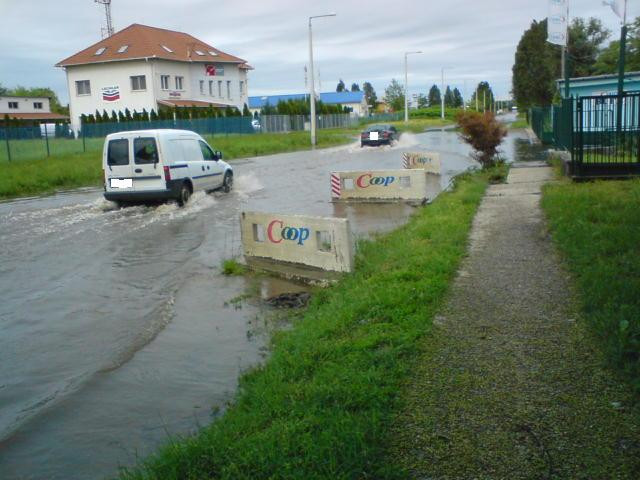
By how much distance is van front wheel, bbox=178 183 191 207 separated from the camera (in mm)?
17594

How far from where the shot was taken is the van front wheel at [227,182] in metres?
20.9

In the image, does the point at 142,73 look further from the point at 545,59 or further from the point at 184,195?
the point at 184,195

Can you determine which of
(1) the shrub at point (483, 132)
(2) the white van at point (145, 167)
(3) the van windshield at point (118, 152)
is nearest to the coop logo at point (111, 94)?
(1) the shrub at point (483, 132)

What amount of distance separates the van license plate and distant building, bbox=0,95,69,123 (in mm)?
66994

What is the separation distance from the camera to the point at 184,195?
17.8 meters

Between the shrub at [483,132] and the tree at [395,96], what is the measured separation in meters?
131

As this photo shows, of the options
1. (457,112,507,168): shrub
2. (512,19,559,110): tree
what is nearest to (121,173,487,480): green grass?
(457,112,507,168): shrub

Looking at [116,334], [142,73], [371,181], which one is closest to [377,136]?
[142,73]

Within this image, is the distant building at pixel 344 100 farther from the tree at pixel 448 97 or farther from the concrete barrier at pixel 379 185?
the concrete barrier at pixel 379 185

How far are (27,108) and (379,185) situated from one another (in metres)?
79.8

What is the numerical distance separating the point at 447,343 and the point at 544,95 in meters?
60.5

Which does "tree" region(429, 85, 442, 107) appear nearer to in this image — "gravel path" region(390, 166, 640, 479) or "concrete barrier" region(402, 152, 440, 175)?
"concrete barrier" region(402, 152, 440, 175)

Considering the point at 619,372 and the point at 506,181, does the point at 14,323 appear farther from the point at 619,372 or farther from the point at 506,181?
the point at 506,181

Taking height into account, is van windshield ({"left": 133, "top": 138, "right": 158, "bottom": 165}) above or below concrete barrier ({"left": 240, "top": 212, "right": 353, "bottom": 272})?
above
